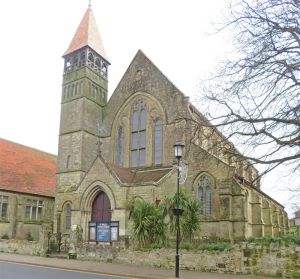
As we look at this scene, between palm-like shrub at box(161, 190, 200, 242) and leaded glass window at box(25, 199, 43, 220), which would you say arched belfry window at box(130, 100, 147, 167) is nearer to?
palm-like shrub at box(161, 190, 200, 242)

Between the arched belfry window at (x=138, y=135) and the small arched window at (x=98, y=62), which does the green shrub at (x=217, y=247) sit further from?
the small arched window at (x=98, y=62)

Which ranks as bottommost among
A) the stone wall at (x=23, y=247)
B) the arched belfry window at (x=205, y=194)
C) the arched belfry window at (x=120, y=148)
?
the stone wall at (x=23, y=247)

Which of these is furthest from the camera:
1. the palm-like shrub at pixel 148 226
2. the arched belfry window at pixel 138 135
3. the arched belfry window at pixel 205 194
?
the arched belfry window at pixel 138 135

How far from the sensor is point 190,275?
15.5m

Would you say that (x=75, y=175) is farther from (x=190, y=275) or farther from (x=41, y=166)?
(x=190, y=275)

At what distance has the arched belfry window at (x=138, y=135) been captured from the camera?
30406 mm

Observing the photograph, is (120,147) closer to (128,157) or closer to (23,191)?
(128,157)

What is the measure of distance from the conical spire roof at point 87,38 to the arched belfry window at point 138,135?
7.81 m

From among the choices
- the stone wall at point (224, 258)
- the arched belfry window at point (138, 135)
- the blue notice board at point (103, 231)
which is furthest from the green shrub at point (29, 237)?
the stone wall at point (224, 258)

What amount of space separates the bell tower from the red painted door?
3.64m

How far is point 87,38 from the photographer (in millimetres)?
34719

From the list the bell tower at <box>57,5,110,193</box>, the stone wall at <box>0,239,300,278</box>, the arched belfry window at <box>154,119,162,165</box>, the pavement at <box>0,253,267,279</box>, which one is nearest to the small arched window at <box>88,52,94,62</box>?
the bell tower at <box>57,5,110,193</box>

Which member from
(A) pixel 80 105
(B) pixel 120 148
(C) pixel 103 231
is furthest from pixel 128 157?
(C) pixel 103 231

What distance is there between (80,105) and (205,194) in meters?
13.6
